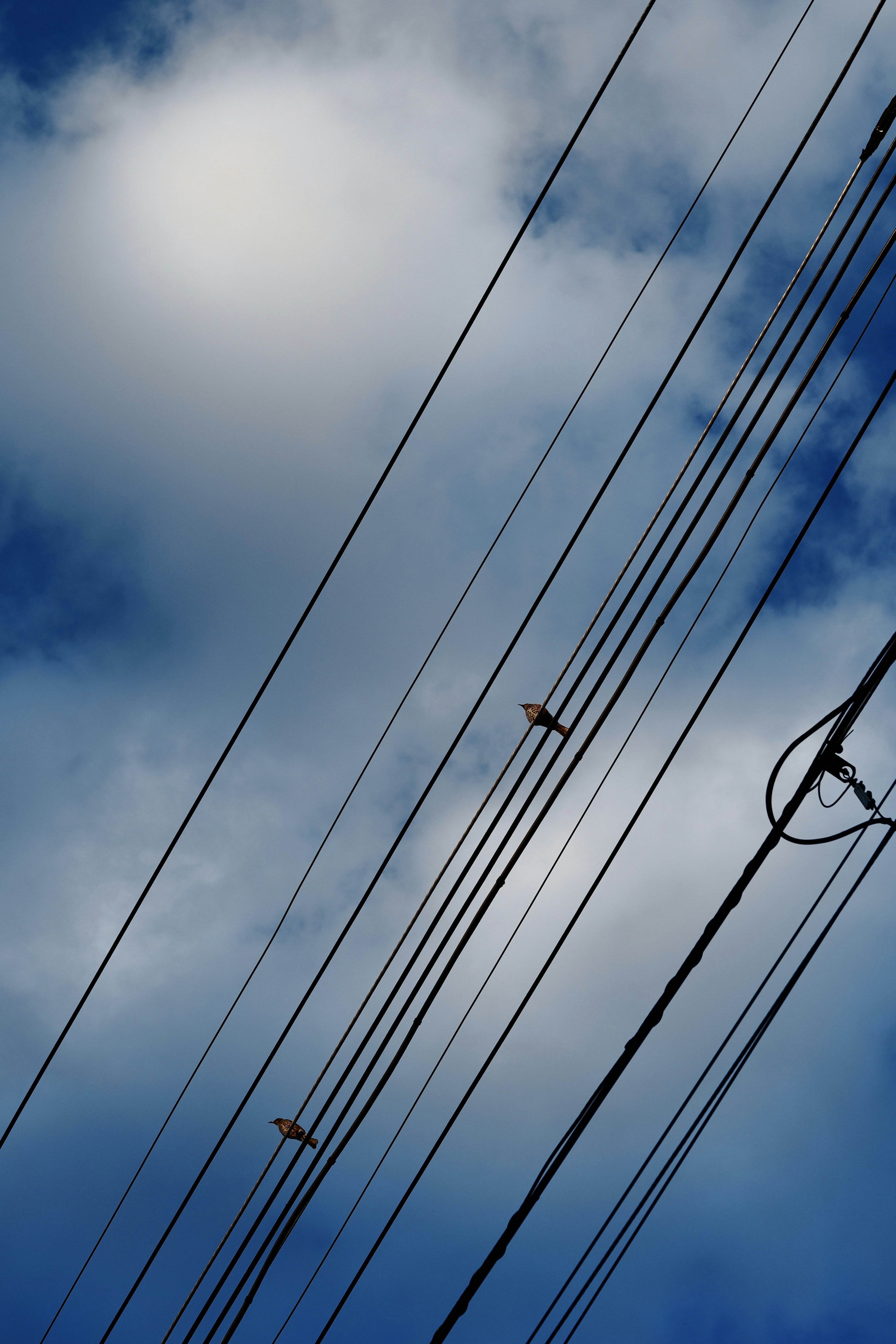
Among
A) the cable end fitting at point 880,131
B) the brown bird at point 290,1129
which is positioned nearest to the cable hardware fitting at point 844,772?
the cable end fitting at point 880,131

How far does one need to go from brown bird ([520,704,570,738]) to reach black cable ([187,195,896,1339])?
2.15 ft

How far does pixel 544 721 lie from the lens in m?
9.34

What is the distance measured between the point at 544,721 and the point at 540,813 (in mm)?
1538

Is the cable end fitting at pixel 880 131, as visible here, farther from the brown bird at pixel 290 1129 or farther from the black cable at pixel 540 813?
the brown bird at pixel 290 1129

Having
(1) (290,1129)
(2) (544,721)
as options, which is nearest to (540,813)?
(2) (544,721)

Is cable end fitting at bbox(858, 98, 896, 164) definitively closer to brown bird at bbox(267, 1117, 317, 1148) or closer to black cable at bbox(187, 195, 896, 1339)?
black cable at bbox(187, 195, 896, 1339)

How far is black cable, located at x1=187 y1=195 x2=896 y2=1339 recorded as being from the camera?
25.6 ft

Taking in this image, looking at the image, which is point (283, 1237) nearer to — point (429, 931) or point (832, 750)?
point (429, 931)

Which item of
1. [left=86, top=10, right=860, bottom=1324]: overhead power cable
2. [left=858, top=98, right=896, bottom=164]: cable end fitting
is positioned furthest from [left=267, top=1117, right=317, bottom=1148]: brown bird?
[left=858, top=98, right=896, bottom=164]: cable end fitting

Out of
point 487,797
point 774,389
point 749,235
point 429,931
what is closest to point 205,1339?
point 429,931

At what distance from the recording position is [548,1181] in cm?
809

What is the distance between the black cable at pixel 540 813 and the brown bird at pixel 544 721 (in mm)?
655

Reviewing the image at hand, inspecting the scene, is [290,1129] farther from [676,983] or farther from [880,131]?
[880,131]

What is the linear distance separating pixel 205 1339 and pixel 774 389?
981 centimetres
